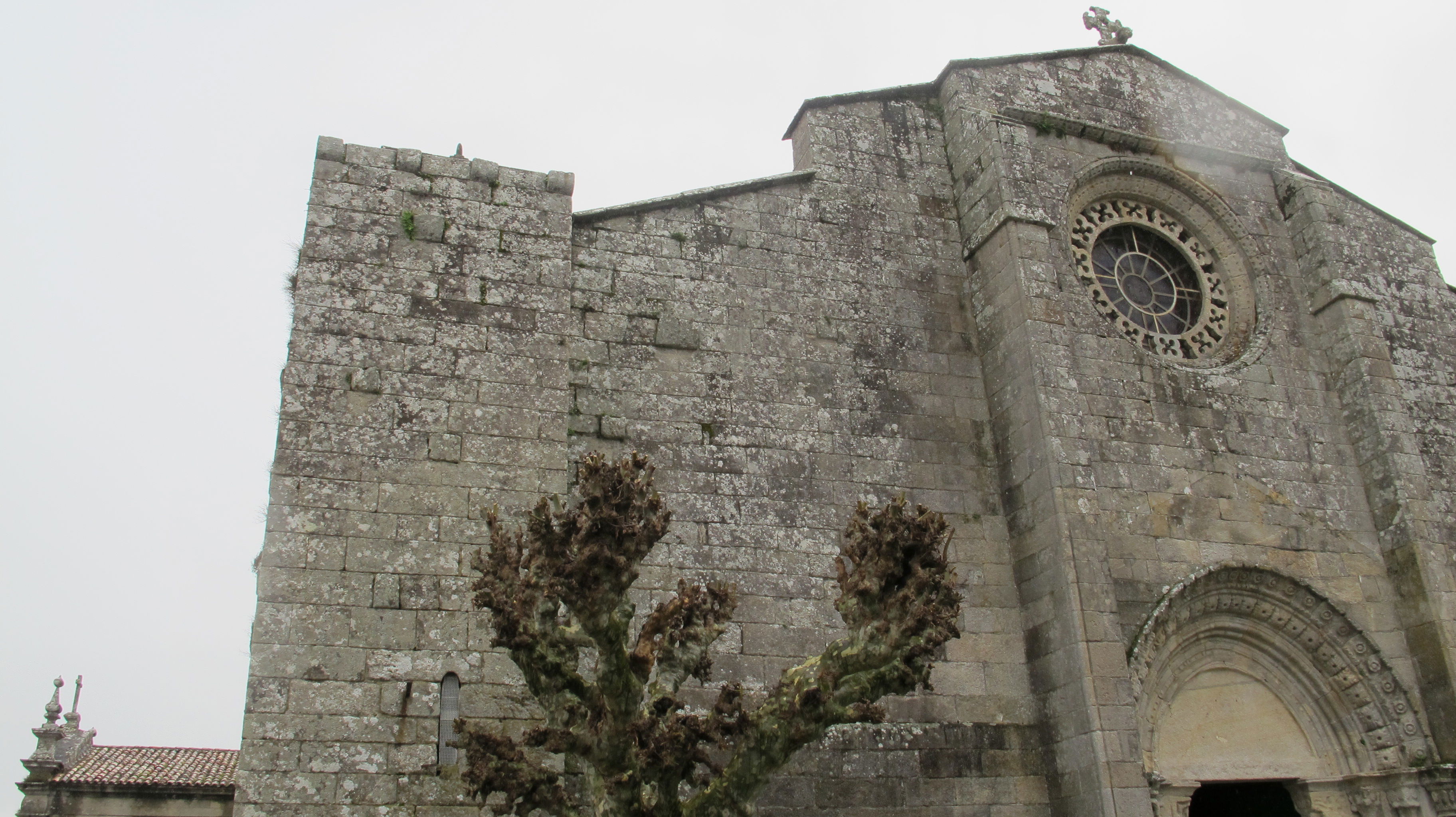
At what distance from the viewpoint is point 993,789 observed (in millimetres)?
7008

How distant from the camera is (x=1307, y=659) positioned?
26.3 ft

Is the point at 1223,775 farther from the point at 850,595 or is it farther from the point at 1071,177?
the point at 1071,177

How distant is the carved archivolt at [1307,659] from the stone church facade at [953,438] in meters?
0.02

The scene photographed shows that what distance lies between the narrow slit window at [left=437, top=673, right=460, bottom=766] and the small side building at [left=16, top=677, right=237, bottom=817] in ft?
33.8

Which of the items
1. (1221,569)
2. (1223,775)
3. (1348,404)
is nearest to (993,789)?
(1223,775)

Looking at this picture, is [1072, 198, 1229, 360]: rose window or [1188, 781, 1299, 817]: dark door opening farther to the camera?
[1072, 198, 1229, 360]: rose window

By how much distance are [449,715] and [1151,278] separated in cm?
685

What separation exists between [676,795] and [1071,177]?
6.28 m

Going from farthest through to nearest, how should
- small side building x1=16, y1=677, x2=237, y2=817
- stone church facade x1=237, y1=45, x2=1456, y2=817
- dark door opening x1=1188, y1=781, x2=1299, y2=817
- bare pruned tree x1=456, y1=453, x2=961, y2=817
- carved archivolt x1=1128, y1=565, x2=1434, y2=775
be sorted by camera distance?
1. small side building x1=16, y1=677, x2=237, y2=817
2. dark door opening x1=1188, y1=781, x2=1299, y2=817
3. carved archivolt x1=1128, y1=565, x2=1434, y2=775
4. stone church facade x1=237, y1=45, x2=1456, y2=817
5. bare pruned tree x1=456, y1=453, x2=961, y2=817

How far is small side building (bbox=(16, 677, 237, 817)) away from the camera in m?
14.4


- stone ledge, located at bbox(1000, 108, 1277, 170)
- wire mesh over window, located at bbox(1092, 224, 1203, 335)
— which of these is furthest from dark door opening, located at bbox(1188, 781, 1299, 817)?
stone ledge, located at bbox(1000, 108, 1277, 170)

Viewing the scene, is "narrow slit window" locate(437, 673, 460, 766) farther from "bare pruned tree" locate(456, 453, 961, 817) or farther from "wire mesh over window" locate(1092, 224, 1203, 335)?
"wire mesh over window" locate(1092, 224, 1203, 335)

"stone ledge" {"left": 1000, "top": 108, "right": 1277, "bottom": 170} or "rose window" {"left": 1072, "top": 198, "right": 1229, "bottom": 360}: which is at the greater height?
"stone ledge" {"left": 1000, "top": 108, "right": 1277, "bottom": 170}

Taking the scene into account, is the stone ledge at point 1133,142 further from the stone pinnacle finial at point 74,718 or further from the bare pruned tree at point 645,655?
the stone pinnacle finial at point 74,718
